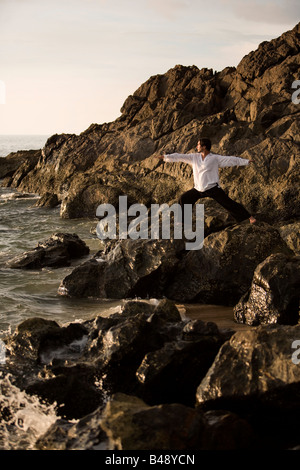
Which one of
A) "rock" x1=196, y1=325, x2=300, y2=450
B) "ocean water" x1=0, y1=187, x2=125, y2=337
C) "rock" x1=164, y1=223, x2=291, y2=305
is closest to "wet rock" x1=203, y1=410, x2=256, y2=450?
"rock" x1=196, y1=325, x2=300, y2=450

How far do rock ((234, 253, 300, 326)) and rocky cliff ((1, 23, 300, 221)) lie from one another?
9257 mm

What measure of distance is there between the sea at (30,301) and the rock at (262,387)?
1987 mm

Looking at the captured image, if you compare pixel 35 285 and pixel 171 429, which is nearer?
pixel 171 429

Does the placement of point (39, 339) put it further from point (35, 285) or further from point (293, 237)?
point (293, 237)

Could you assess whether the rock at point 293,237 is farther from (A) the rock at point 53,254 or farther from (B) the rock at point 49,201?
(B) the rock at point 49,201

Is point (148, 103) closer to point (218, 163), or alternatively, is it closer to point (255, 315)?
point (218, 163)

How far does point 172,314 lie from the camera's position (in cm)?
782

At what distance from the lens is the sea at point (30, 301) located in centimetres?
611

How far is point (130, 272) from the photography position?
10.8 m

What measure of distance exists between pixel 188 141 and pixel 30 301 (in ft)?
55.1

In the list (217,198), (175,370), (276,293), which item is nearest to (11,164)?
(217,198)

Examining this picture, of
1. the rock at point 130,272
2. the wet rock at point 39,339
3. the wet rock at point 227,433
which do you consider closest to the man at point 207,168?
the rock at point 130,272

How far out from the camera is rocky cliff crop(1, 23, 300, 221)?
18938 millimetres
